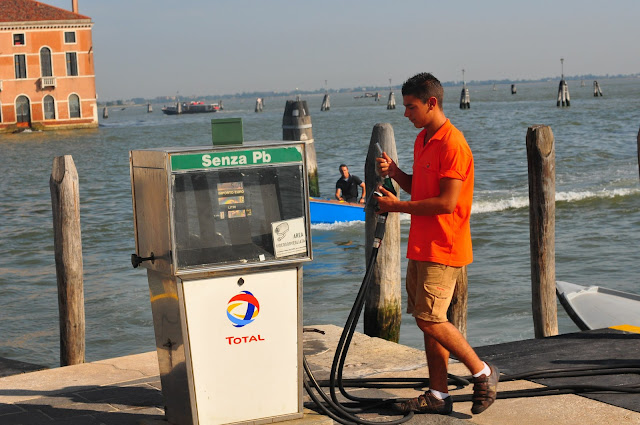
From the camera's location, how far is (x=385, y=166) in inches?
186

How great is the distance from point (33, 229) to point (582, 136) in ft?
99.8

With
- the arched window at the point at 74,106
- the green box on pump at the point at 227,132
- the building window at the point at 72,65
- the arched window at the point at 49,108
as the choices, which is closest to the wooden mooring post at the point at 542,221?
the green box on pump at the point at 227,132

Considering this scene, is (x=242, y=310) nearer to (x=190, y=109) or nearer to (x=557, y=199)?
(x=557, y=199)

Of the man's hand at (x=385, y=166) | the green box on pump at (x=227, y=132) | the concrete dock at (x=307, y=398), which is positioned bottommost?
the concrete dock at (x=307, y=398)

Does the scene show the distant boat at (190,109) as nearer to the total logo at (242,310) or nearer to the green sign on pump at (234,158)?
the green sign on pump at (234,158)

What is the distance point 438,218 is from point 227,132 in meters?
1.19

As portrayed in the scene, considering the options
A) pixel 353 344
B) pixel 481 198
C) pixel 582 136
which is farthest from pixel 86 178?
pixel 353 344

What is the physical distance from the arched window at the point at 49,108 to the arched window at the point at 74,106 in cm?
151

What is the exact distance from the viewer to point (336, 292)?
13.7 metres

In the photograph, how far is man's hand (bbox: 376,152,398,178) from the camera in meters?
4.73

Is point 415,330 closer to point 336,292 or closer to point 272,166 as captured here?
point 336,292

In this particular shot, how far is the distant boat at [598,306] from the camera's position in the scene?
26.9ft

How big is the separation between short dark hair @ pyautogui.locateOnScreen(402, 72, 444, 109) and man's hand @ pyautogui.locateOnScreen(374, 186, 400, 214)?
534 millimetres

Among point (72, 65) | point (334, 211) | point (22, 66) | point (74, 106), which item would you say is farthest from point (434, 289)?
point (74, 106)
